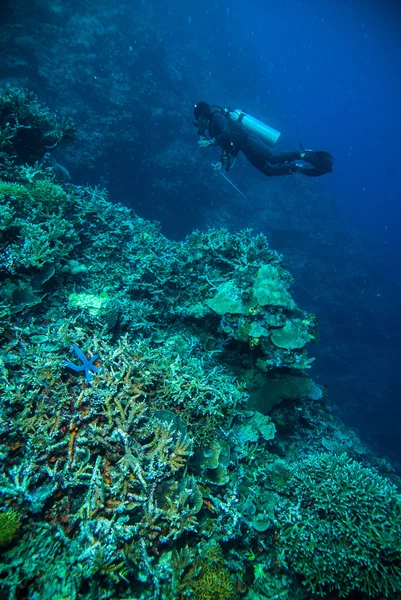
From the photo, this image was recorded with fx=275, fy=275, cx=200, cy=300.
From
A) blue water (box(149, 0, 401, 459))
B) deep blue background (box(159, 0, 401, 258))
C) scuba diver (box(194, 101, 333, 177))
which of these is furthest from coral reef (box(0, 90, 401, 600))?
deep blue background (box(159, 0, 401, 258))

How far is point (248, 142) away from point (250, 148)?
19 cm

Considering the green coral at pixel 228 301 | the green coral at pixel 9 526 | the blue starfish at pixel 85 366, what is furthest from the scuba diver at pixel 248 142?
the green coral at pixel 9 526

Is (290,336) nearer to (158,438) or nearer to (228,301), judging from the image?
(228,301)

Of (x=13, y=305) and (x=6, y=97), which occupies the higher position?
(x=6, y=97)

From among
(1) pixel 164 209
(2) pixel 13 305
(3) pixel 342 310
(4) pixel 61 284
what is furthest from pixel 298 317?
(3) pixel 342 310

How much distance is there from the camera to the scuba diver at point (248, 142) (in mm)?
8336

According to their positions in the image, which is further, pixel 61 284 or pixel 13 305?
pixel 61 284

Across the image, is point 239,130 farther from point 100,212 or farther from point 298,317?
point 298,317

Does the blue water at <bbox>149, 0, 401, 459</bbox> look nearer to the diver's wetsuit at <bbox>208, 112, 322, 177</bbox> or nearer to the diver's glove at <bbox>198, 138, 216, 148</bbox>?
the diver's wetsuit at <bbox>208, 112, 322, 177</bbox>

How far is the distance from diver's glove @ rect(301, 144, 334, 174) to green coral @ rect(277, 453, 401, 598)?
26.9ft

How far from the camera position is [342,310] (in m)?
20.8

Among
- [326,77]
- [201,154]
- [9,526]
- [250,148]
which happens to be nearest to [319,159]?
[250,148]

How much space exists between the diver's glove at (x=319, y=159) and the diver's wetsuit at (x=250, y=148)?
0.12 m

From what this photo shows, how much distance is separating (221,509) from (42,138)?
8868mm
